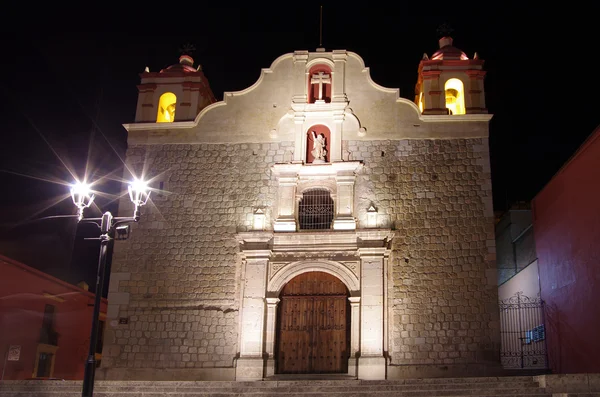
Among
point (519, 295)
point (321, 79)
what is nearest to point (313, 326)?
point (321, 79)

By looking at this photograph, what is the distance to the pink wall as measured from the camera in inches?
516

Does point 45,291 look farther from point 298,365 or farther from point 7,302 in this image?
point 298,365

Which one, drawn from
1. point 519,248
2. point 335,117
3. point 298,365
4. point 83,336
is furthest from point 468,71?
point 83,336

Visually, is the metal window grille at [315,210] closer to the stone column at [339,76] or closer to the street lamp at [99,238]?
the stone column at [339,76]

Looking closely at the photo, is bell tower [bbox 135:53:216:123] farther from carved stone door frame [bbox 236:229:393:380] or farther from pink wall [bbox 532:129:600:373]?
pink wall [bbox 532:129:600:373]

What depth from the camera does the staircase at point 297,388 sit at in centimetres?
1159

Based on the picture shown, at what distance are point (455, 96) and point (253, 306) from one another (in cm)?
751

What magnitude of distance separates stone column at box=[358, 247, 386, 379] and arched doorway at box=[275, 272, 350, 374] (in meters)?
0.57

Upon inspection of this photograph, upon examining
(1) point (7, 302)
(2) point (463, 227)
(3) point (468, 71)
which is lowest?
(1) point (7, 302)

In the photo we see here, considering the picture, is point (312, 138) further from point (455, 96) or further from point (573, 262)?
point (573, 262)

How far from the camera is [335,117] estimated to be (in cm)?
1642

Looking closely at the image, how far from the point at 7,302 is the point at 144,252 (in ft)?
17.6

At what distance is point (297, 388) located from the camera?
12102mm

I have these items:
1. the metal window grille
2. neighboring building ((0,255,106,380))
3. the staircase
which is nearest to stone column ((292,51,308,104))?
the metal window grille
